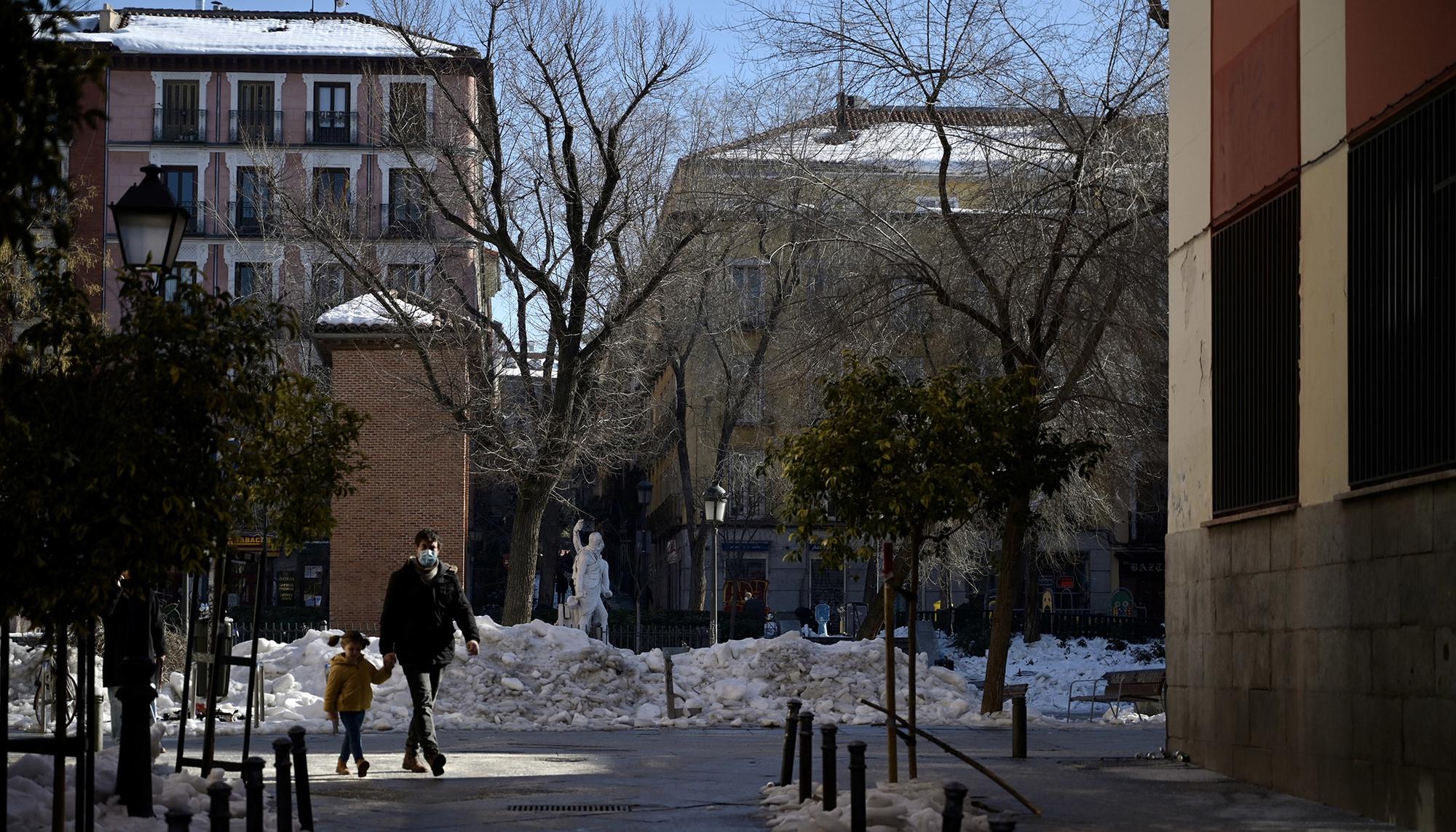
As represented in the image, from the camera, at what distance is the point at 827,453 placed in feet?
38.7

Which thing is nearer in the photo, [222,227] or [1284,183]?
[1284,183]

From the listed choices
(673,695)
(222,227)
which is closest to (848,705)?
(673,695)

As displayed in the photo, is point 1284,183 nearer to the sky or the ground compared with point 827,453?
nearer to the sky

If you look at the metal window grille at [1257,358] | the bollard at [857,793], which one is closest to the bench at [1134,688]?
the metal window grille at [1257,358]

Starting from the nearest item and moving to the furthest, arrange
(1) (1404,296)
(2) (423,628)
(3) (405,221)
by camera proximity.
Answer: (1) (1404,296), (2) (423,628), (3) (405,221)

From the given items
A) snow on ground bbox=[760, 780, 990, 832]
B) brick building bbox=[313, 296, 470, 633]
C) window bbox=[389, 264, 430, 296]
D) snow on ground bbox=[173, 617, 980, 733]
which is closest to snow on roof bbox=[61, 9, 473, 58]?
window bbox=[389, 264, 430, 296]

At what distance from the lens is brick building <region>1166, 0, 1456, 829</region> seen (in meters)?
10.0

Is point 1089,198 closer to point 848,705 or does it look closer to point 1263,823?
point 848,705

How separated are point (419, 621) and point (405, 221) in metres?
40.7

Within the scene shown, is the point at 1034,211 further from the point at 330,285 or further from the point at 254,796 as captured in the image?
the point at 330,285

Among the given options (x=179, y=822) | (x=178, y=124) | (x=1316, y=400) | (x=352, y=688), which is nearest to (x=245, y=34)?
(x=178, y=124)

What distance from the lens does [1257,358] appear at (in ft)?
43.4

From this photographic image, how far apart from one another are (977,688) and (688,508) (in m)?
18.9

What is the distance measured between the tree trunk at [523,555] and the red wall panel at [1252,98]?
1817 centimetres
